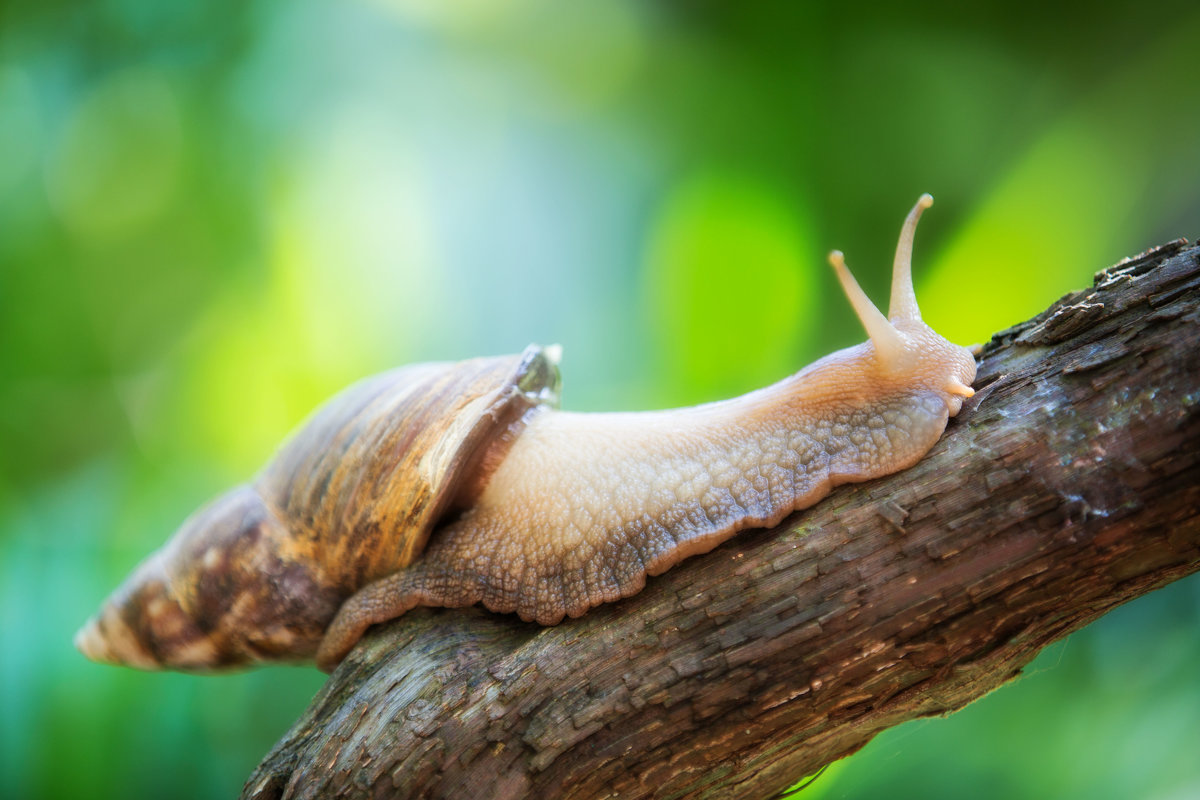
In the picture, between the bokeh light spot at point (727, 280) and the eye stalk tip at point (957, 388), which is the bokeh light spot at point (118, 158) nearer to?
the bokeh light spot at point (727, 280)

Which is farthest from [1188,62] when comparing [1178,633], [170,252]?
[170,252]

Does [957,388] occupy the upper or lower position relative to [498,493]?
lower

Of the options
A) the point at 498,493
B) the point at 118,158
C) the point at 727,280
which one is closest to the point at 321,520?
the point at 498,493

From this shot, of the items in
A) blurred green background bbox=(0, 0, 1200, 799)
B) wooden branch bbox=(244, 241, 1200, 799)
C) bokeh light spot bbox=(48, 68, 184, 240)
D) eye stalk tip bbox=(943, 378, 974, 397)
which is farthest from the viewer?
bokeh light spot bbox=(48, 68, 184, 240)

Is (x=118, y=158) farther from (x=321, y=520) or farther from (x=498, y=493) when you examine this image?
(x=498, y=493)

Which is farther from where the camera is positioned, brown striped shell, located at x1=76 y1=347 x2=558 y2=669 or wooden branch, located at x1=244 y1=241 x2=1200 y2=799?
brown striped shell, located at x1=76 y1=347 x2=558 y2=669

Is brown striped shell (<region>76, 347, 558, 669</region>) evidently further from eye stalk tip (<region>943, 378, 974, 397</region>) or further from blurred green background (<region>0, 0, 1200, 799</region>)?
blurred green background (<region>0, 0, 1200, 799</region>)

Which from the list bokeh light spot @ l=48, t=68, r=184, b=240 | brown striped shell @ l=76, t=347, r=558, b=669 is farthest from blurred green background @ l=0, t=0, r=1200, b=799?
brown striped shell @ l=76, t=347, r=558, b=669

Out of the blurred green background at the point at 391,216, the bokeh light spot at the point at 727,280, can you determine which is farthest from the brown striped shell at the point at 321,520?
the bokeh light spot at the point at 727,280
